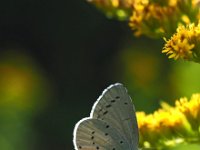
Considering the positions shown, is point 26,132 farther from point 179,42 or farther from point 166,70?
point 179,42

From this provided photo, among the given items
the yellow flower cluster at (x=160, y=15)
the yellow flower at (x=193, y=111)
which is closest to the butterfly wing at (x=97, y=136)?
the yellow flower at (x=193, y=111)

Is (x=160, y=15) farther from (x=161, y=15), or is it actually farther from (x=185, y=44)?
(x=185, y=44)

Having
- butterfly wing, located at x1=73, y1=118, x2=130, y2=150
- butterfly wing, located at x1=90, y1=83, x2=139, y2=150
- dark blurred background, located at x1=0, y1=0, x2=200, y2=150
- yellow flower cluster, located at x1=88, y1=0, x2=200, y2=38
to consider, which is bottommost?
butterfly wing, located at x1=73, y1=118, x2=130, y2=150

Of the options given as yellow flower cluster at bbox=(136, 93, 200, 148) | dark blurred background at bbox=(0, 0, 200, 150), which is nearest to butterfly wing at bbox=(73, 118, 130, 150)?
yellow flower cluster at bbox=(136, 93, 200, 148)

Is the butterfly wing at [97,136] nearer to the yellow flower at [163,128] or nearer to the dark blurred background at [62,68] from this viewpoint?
the yellow flower at [163,128]

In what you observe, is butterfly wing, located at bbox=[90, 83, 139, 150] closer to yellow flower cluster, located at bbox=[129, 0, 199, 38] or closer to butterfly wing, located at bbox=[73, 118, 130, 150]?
butterfly wing, located at bbox=[73, 118, 130, 150]

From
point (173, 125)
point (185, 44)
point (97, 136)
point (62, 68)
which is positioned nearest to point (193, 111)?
point (173, 125)
